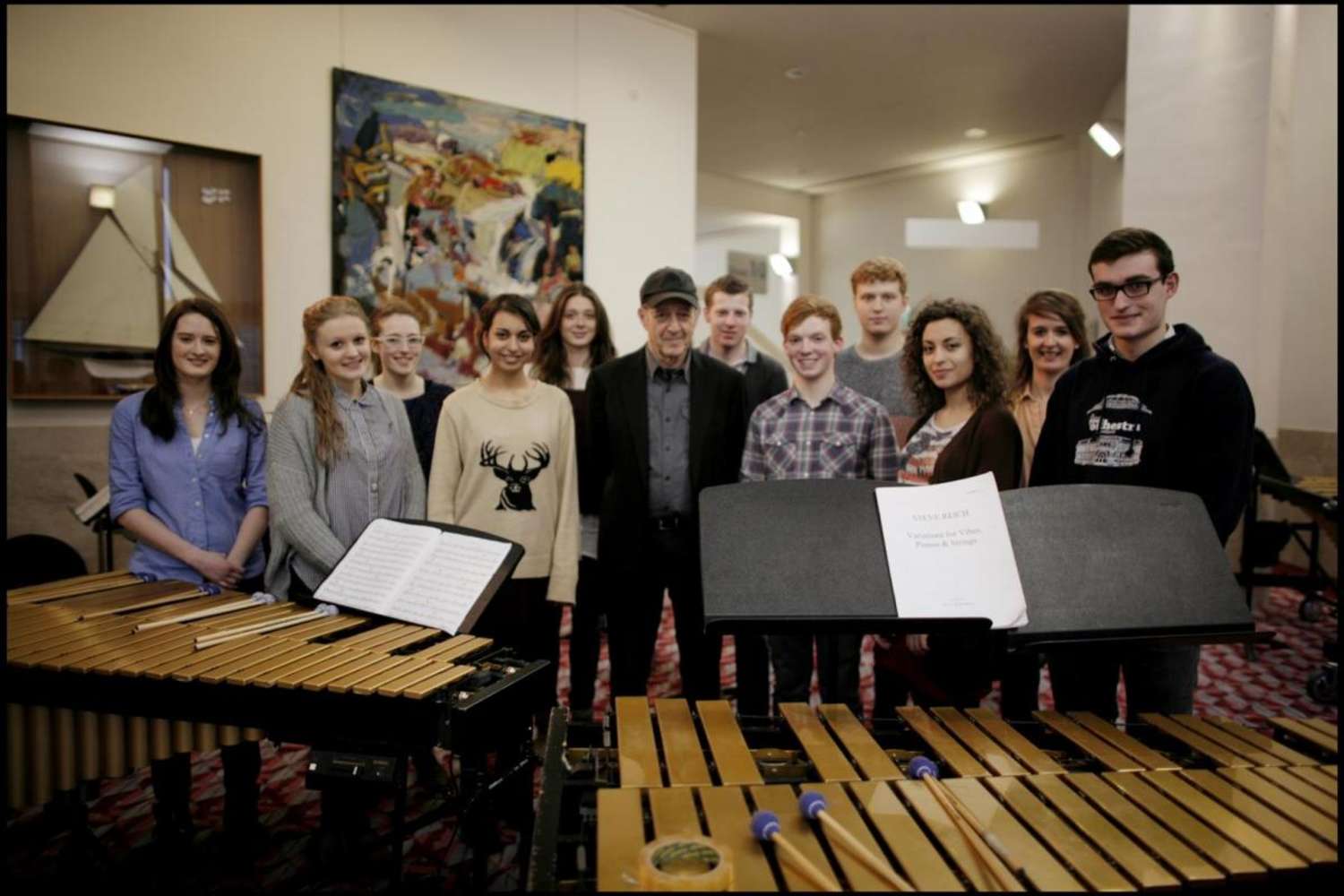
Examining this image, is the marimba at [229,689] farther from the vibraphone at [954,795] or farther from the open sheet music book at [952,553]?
the open sheet music book at [952,553]

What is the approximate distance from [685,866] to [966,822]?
47cm

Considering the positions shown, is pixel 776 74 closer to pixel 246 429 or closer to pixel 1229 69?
pixel 1229 69

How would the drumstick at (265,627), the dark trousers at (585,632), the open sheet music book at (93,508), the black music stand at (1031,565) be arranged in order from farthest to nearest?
the open sheet music book at (93,508) < the dark trousers at (585,632) < the drumstick at (265,627) < the black music stand at (1031,565)

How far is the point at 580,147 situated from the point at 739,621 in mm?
5155

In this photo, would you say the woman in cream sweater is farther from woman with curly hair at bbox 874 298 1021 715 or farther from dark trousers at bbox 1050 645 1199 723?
dark trousers at bbox 1050 645 1199 723

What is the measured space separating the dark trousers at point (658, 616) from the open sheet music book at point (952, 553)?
1.31 meters

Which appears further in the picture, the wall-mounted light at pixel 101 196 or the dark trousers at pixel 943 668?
the wall-mounted light at pixel 101 196

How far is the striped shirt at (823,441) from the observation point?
2998 mm

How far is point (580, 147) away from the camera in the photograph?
616 cm

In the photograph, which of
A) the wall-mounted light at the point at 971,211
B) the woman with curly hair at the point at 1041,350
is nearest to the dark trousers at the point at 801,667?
the woman with curly hair at the point at 1041,350

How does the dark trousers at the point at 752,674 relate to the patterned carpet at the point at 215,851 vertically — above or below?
above

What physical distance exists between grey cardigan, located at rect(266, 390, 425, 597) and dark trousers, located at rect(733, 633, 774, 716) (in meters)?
1.48

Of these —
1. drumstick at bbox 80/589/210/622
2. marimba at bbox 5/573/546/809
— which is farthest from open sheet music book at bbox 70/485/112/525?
marimba at bbox 5/573/546/809

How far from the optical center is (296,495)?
267 centimetres
